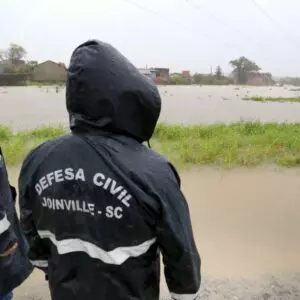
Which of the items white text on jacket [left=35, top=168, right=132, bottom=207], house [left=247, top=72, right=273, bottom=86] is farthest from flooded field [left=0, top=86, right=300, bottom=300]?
house [left=247, top=72, right=273, bottom=86]

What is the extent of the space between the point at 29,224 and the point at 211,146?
5.23 m

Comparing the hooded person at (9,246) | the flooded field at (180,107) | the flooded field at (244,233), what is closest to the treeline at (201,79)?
the flooded field at (180,107)

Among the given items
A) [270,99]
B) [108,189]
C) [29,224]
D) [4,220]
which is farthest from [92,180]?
[270,99]

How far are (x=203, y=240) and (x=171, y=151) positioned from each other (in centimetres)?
299

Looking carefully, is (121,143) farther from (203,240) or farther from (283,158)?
Result: (283,158)

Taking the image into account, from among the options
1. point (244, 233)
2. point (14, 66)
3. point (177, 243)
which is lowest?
point (244, 233)

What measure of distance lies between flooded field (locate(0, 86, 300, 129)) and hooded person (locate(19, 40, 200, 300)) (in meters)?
8.48

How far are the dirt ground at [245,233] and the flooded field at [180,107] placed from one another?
550cm

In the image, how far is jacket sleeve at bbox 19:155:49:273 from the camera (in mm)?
960

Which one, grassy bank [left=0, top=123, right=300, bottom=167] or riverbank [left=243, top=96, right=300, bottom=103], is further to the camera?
riverbank [left=243, top=96, right=300, bottom=103]

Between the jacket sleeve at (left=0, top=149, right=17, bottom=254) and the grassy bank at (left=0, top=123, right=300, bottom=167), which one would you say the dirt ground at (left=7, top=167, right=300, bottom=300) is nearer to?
the grassy bank at (left=0, top=123, right=300, bottom=167)

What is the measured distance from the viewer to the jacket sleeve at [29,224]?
960mm

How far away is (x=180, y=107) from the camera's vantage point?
44.6 feet

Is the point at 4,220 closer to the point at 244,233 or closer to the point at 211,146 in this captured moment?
the point at 244,233
